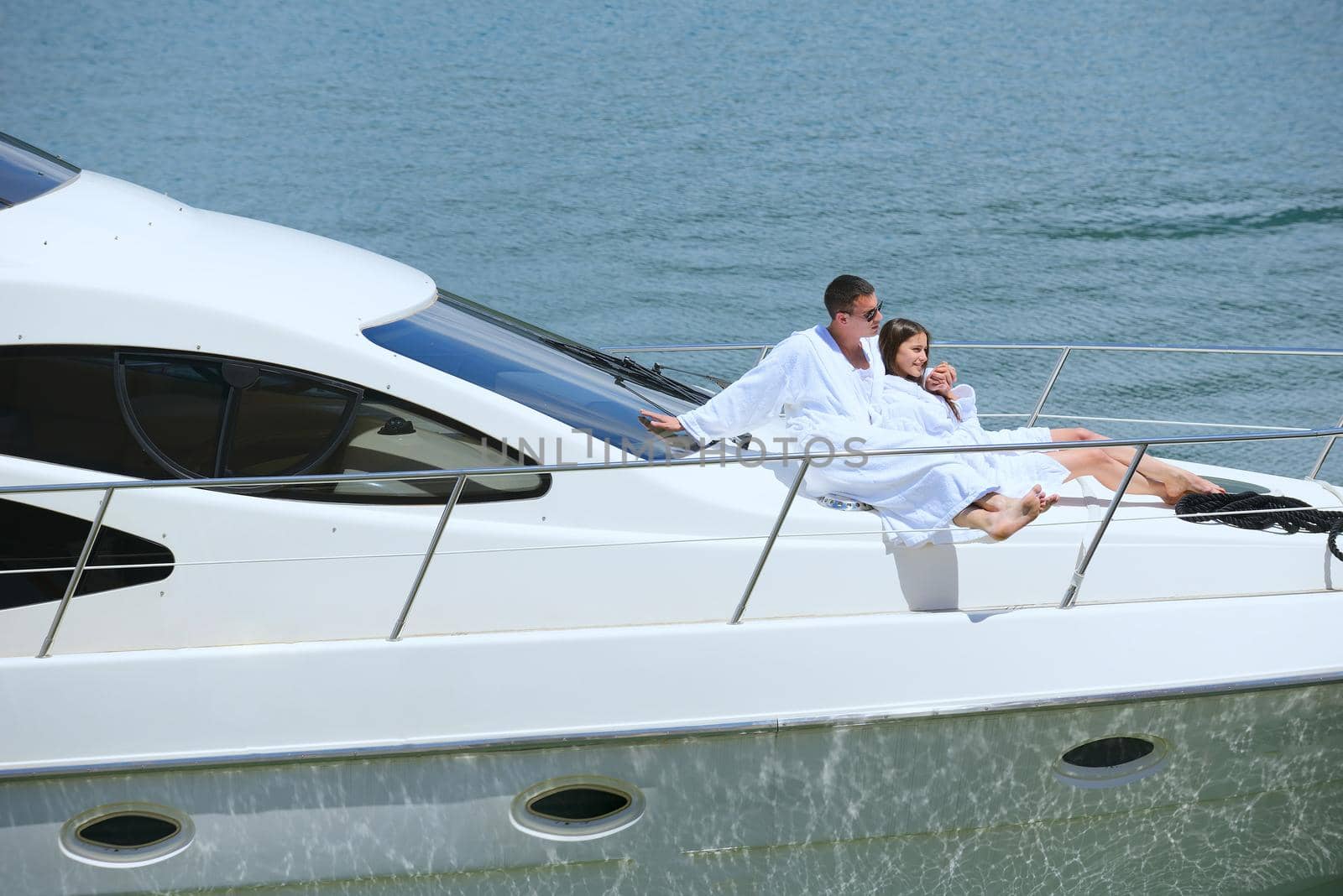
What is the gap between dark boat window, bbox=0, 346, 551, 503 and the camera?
3.04 m

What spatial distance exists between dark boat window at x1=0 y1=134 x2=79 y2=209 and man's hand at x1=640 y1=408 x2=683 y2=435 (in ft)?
5.86

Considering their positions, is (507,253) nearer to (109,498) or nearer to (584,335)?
(584,335)

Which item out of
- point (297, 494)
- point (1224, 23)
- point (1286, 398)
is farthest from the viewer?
point (1224, 23)

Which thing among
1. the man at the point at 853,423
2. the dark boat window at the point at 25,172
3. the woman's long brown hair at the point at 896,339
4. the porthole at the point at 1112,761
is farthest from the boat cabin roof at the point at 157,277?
the porthole at the point at 1112,761

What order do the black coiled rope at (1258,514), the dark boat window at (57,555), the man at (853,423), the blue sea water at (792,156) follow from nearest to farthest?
the dark boat window at (57,555), the man at (853,423), the black coiled rope at (1258,514), the blue sea water at (792,156)

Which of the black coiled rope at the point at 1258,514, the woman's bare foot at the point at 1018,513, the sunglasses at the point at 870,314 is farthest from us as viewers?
the sunglasses at the point at 870,314

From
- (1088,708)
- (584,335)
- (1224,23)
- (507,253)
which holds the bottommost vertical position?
(1088,708)

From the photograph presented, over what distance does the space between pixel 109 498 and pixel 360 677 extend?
0.71 meters

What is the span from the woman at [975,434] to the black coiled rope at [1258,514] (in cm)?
9

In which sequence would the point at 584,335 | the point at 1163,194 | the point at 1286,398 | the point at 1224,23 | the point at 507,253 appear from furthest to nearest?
the point at 1224,23, the point at 1163,194, the point at 507,253, the point at 584,335, the point at 1286,398

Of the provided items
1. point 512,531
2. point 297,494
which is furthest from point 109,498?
point 512,531

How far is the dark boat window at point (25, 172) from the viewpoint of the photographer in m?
3.42

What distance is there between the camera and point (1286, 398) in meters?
8.58

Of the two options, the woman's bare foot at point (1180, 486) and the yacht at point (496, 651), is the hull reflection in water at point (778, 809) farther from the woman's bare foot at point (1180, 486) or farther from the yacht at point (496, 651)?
the woman's bare foot at point (1180, 486)
